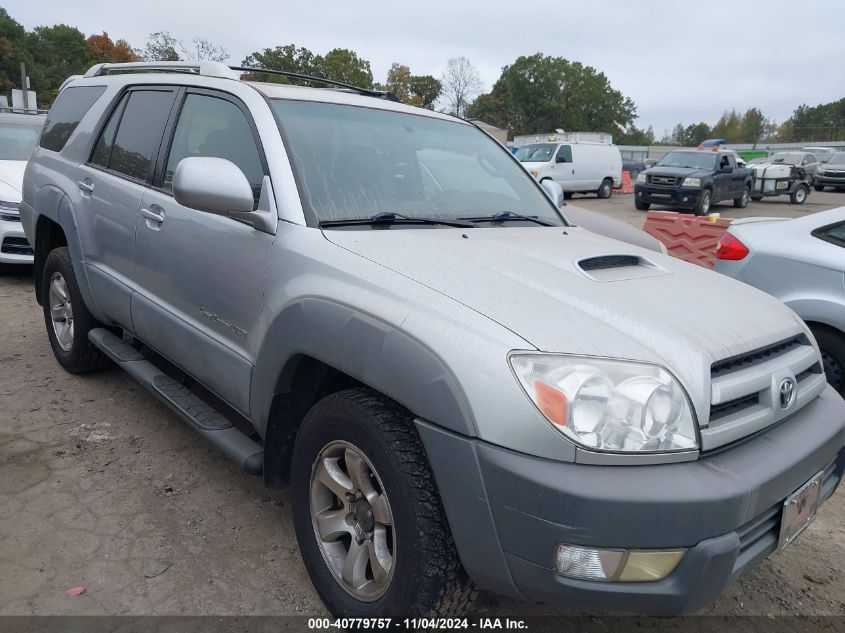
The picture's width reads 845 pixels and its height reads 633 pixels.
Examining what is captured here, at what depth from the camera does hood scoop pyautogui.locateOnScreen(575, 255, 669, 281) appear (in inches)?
88.4

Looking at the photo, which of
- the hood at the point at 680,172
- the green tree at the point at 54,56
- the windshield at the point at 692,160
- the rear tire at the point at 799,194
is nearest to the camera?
the hood at the point at 680,172

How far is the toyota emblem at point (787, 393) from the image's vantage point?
6.51 feet

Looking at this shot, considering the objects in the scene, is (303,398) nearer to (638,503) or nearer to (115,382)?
(638,503)

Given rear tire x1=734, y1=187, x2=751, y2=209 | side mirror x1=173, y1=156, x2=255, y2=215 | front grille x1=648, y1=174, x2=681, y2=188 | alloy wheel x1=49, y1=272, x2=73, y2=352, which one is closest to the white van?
front grille x1=648, y1=174, x2=681, y2=188

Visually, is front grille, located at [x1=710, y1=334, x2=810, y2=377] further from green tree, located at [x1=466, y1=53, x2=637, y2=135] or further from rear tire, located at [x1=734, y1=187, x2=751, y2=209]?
green tree, located at [x1=466, y1=53, x2=637, y2=135]

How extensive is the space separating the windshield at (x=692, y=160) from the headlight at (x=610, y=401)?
716 inches

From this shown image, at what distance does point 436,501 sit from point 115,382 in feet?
10.8

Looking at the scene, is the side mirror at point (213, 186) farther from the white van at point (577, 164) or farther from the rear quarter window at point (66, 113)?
the white van at point (577, 164)

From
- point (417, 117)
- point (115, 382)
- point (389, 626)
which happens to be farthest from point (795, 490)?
point (115, 382)

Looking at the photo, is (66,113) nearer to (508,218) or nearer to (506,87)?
(508,218)

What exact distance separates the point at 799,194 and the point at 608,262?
2417cm

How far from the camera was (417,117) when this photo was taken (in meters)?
3.25

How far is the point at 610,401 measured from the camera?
1.65 m

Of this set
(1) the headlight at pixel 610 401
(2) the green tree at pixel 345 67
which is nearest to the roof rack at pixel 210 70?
(1) the headlight at pixel 610 401
